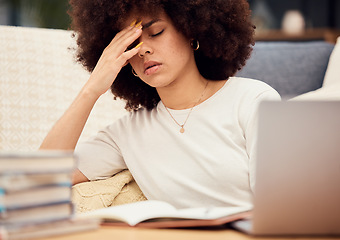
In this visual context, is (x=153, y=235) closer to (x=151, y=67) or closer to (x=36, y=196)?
(x=36, y=196)

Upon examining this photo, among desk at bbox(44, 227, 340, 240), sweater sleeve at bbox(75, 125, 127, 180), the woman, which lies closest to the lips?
the woman

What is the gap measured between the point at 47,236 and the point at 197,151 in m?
0.72

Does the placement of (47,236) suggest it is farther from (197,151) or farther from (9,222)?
(197,151)

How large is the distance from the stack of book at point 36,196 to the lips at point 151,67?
2.26 ft

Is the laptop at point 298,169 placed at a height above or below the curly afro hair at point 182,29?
below

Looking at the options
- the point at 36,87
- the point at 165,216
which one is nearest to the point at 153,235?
the point at 165,216

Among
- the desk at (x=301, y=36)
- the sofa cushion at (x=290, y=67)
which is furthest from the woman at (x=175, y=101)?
the desk at (x=301, y=36)

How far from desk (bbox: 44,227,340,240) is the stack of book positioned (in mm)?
24

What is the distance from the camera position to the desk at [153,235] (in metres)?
0.75

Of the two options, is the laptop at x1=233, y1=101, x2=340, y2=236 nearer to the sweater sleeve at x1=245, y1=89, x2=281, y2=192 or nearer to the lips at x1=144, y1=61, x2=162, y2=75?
the sweater sleeve at x1=245, y1=89, x2=281, y2=192

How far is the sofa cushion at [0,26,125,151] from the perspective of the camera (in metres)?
1.76

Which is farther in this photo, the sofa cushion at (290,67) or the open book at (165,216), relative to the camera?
the sofa cushion at (290,67)

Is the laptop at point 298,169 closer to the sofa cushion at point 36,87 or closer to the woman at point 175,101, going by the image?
the woman at point 175,101

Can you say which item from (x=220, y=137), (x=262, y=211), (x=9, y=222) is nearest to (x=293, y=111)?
(x=262, y=211)
